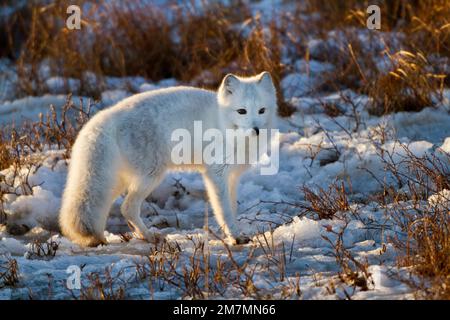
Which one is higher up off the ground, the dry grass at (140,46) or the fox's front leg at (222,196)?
the dry grass at (140,46)

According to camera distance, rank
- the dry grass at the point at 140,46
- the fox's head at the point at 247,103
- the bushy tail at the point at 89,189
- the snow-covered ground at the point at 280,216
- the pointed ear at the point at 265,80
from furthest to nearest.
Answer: the dry grass at the point at 140,46 < the pointed ear at the point at 265,80 < the fox's head at the point at 247,103 < the bushy tail at the point at 89,189 < the snow-covered ground at the point at 280,216

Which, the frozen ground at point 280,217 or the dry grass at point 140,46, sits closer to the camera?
the frozen ground at point 280,217

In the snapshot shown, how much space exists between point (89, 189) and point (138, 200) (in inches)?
14.4

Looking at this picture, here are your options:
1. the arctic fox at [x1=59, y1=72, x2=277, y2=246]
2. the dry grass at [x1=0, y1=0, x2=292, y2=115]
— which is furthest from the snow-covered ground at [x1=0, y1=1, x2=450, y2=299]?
the dry grass at [x1=0, y1=0, x2=292, y2=115]

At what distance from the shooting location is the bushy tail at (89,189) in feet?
11.8

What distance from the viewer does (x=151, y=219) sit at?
14.5 feet

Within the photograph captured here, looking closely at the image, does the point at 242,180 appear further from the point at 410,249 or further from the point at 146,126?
the point at 410,249

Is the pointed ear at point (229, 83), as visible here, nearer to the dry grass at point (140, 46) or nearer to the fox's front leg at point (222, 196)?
the fox's front leg at point (222, 196)

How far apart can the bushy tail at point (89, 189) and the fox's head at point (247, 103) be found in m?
0.76

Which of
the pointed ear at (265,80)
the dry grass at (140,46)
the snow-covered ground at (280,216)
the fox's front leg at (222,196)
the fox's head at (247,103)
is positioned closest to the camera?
the snow-covered ground at (280,216)

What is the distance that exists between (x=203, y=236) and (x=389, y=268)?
128 cm

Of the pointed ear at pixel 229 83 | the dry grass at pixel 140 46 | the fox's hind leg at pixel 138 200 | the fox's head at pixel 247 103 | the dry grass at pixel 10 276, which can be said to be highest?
the dry grass at pixel 140 46

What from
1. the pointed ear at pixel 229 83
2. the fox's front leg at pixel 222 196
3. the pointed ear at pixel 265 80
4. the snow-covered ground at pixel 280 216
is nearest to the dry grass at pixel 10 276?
the snow-covered ground at pixel 280 216
